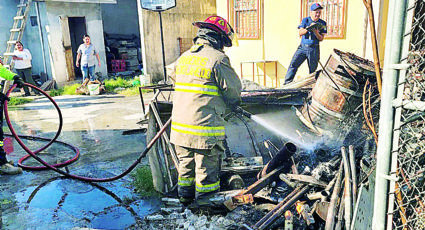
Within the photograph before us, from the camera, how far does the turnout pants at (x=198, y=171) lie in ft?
11.9

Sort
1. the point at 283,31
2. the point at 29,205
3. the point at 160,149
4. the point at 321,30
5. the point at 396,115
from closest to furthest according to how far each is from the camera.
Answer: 1. the point at 396,115
2. the point at 29,205
3. the point at 160,149
4. the point at 321,30
5. the point at 283,31

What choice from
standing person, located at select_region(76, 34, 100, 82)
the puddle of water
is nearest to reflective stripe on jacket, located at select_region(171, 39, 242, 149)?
the puddle of water

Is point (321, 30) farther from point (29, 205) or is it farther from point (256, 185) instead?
point (29, 205)

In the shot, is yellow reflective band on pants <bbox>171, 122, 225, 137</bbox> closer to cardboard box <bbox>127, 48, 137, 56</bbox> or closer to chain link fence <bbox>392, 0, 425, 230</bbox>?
chain link fence <bbox>392, 0, 425, 230</bbox>

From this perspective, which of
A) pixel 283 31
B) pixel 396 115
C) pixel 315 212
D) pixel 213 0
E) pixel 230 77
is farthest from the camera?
pixel 213 0

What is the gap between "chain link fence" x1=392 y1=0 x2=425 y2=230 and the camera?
180cm

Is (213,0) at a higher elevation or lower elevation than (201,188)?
higher

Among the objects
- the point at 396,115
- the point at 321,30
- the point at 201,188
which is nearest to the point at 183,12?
the point at 321,30

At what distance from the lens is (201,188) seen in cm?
366

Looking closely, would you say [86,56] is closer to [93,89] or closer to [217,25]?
[93,89]

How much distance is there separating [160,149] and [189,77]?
1321 millimetres

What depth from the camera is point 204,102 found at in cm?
352

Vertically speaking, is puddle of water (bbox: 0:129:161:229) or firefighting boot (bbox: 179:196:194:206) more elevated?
firefighting boot (bbox: 179:196:194:206)

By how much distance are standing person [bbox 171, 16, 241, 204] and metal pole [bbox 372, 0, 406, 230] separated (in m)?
1.91
